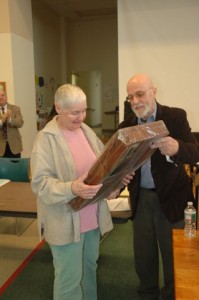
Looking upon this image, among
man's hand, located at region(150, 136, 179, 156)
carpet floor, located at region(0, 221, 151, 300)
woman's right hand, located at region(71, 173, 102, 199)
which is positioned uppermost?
man's hand, located at region(150, 136, 179, 156)

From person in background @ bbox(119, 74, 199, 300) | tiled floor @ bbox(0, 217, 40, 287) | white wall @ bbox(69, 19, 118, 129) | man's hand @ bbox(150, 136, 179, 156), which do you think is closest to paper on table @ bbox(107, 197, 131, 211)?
person in background @ bbox(119, 74, 199, 300)

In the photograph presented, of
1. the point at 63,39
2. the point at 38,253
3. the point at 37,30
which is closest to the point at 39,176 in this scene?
the point at 38,253

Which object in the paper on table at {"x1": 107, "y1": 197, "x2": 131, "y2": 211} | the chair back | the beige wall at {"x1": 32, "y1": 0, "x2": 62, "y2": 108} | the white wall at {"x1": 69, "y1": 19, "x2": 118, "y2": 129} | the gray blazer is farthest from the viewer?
the white wall at {"x1": 69, "y1": 19, "x2": 118, "y2": 129}

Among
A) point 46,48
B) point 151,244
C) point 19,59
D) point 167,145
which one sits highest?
point 46,48

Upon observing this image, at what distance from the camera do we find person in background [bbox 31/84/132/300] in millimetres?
1386

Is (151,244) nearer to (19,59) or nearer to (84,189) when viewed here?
(84,189)

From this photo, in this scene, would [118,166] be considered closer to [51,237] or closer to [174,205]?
[51,237]

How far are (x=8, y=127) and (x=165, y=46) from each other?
2.51m

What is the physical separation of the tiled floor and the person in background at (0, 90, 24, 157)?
3.10ft

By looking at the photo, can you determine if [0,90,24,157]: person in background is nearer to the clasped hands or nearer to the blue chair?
the blue chair

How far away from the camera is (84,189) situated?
1241 mm

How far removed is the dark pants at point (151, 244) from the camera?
1779 millimetres

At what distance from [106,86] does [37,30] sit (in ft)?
10.9

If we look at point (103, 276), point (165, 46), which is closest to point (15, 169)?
point (103, 276)
